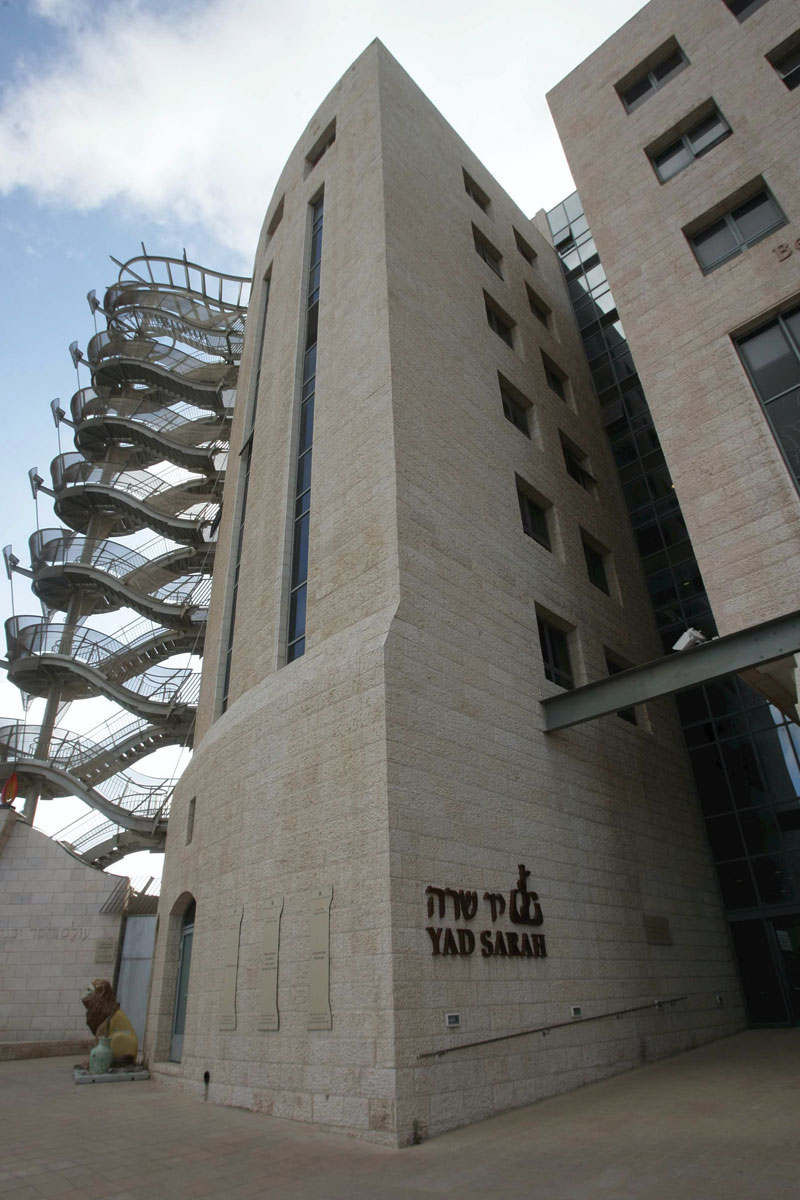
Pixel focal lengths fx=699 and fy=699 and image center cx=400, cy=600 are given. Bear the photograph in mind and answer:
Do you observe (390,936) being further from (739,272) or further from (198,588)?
(198,588)

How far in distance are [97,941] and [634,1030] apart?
52.2 feet

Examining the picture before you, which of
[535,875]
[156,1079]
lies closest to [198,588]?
[156,1079]

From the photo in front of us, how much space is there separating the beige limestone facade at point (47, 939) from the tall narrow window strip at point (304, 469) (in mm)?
12809

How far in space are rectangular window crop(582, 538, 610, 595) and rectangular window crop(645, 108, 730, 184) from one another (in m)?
9.40

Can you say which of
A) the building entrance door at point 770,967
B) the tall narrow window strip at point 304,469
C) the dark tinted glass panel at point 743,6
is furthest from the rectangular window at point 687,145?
the building entrance door at point 770,967

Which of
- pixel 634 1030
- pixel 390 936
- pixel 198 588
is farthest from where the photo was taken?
pixel 198 588

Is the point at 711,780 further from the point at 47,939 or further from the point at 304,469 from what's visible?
the point at 47,939

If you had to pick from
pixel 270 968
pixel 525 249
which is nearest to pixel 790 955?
pixel 270 968

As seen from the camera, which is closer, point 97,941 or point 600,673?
point 600,673

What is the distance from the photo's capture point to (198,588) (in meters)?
29.7

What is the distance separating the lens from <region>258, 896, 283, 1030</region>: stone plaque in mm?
10289

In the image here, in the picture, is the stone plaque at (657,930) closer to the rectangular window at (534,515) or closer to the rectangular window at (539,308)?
the rectangular window at (534,515)

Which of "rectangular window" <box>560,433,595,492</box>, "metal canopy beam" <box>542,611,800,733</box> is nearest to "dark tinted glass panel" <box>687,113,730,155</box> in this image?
"rectangular window" <box>560,433,595,492</box>

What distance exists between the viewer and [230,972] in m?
11.6
